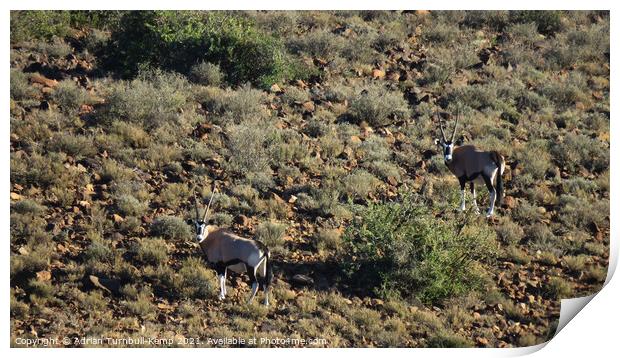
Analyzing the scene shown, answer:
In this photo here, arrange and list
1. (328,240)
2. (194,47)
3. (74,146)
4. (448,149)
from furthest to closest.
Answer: (194,47), (74,146), (448,149), (328,240)

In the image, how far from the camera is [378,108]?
55.7 ft

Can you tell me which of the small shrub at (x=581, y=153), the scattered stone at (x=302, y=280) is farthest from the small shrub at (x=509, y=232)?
the scattered stone at (x=302, y=280)

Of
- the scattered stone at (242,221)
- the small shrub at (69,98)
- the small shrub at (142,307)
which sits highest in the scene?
the small shrub at (69,98)

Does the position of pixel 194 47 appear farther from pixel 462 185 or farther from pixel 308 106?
pixel 462 185

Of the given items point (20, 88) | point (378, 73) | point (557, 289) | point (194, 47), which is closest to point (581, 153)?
point (557, 289)

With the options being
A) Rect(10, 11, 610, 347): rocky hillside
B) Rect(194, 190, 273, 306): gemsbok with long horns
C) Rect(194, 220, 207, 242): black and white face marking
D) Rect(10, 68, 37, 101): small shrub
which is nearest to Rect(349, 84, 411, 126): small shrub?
Rect(10, 11, 610, 347): rocky hillside

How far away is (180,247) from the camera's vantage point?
1285cm

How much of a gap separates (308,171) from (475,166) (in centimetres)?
297

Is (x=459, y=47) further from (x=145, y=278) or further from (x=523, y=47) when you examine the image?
(x=145, y=278)

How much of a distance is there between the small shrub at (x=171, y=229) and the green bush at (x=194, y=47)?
17.0ft

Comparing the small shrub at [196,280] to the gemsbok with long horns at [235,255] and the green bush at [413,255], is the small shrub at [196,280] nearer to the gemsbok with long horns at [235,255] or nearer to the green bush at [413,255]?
the gemsbok with long horns at [235,255]

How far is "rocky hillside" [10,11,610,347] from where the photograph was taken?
11906mm

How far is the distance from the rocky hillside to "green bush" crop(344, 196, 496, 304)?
0.10 feet

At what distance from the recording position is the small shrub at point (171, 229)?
1299 centimetres
